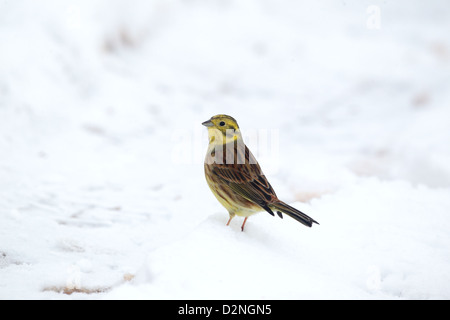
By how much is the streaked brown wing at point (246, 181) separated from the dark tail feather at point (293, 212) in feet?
0.18

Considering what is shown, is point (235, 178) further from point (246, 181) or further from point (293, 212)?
point (293, 212)

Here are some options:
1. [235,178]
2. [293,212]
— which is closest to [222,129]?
[235,178]

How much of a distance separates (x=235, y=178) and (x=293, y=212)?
43 cm

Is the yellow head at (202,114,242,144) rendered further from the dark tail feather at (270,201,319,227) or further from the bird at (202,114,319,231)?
the dark tail feather at (270,201,319,227)

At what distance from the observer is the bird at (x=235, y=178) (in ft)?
8.82

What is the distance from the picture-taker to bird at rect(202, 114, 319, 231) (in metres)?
2.69

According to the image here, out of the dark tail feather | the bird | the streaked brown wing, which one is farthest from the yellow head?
the dark tail feather

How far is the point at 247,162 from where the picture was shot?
2906mm

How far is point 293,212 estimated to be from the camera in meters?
2.66

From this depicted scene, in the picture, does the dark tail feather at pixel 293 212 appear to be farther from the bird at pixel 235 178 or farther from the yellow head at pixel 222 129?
the yellow head at pixel 222 129

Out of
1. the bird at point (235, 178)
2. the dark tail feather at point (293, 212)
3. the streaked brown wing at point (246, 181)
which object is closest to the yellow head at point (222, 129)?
the bird at point (235, 178)
